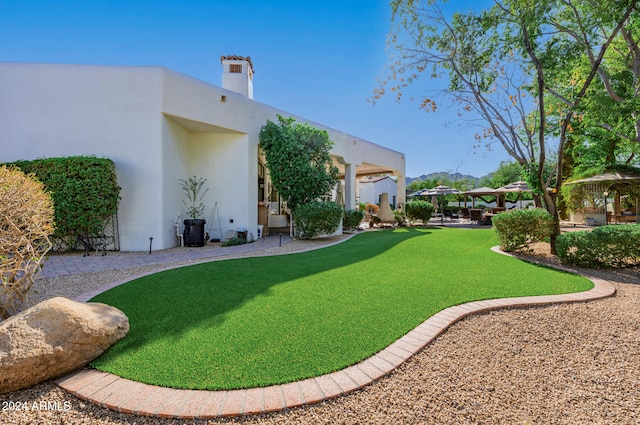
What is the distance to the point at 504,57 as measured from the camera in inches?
336

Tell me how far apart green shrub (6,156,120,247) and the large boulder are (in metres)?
6.55

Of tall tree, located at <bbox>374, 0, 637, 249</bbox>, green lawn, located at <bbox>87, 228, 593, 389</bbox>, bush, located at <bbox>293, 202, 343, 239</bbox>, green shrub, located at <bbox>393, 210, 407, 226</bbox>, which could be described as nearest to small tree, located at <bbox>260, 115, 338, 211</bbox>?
bush, located at <bbox>293, 202, 343, 239</bbox>

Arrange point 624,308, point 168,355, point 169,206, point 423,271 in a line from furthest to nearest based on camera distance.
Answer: point 169,206 → point 423,271 → point 624,308 → point 168,355

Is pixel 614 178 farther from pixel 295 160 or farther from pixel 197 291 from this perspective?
pixel 197 291

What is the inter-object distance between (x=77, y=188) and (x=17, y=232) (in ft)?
19.5

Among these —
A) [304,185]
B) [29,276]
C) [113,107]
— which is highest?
[113,107]

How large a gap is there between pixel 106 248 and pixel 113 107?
14.3 ft

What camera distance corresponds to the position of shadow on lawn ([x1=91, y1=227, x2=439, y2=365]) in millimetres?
3429

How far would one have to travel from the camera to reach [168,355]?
2.81 m

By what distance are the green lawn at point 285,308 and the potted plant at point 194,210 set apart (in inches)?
146

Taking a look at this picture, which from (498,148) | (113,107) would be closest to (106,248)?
(113,107)

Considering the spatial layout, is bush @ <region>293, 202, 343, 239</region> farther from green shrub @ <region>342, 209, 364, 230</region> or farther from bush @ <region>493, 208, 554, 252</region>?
bush @ <region>493, 208, 554, 252</region>

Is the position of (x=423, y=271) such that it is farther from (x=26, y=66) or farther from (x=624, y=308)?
(x=26, y=66)

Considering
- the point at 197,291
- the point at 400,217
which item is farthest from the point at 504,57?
the point at 197,291
